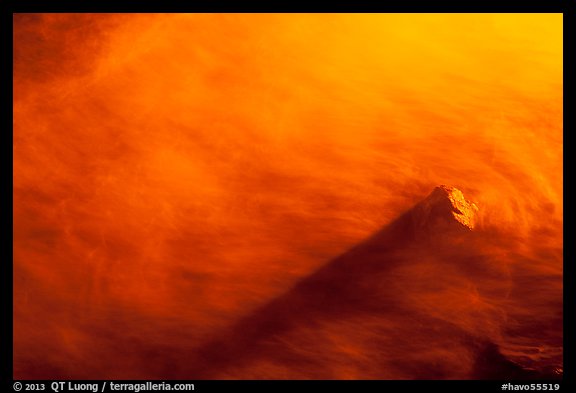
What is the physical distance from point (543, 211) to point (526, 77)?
1392 millimetres

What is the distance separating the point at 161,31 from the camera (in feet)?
16.2

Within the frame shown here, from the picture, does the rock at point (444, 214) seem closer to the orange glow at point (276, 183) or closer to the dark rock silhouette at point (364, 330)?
the dark rock silhouette at point (364, 330)

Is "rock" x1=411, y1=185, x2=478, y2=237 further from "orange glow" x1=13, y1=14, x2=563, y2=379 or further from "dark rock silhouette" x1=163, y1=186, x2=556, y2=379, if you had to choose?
"orange glow" x1=13, y1=14, x2=563, y2=379

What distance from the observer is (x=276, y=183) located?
176 inches

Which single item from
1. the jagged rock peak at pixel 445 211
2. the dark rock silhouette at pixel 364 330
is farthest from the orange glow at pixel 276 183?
the jagged rock peak at pixel 445 211

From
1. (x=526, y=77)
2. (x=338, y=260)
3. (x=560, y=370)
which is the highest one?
(x=526, y=77)

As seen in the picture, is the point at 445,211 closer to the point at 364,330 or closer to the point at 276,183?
the point at 364,330

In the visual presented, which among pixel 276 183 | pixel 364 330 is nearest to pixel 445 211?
pixel 364 330

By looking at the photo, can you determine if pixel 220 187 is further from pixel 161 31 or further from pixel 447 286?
pixel 447 286

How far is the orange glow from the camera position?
3973 millimetres

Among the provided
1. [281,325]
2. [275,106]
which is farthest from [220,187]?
[281,325]

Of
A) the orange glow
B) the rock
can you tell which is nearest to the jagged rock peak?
the rock

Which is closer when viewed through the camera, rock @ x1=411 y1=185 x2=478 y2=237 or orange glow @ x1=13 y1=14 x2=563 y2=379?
orange glow @ x1=13 y1=14 x2=563 y2=379

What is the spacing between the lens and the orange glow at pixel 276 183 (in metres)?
3.97
